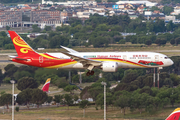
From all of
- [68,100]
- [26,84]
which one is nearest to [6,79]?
[26,84]

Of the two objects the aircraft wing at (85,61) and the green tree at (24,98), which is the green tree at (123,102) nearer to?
the green tree at (24,98)

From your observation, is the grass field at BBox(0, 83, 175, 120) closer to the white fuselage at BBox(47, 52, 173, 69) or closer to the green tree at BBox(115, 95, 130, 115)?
the green tree at BBox(115, 95, 130, 115)

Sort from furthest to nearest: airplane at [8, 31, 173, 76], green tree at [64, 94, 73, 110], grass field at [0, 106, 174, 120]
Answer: green tree at [64, 94, 73, 110] < grass field at [0, 106, 174, 120] < airplane at [8, 31, 173, 76]

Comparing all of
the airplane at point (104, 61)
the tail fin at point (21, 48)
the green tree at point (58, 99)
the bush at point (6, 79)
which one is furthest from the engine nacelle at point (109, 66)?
the bush at point (6, 79)

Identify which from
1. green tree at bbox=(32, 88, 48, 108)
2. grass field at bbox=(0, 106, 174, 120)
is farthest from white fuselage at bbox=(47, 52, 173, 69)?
green tree at bbox=(32, 88, 48, 108)

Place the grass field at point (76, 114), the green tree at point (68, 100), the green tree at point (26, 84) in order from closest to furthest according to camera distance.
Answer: the grass field at point (76, 114) → the green tree at point (68, 100) → the green tree at point (26, 84)

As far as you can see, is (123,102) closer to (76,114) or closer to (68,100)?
(76,114)

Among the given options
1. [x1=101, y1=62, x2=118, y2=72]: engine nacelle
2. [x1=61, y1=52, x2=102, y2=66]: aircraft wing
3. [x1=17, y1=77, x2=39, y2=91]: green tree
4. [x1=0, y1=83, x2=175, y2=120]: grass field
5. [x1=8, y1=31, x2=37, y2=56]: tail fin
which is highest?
[x1=8, y1=31, x2=37, y2=56]: tail fin

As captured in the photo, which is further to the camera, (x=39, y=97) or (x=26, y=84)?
(x=26, y=84)

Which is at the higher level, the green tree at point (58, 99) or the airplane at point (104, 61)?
the airplane at point (104, 61)

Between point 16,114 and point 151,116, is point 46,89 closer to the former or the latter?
point 16,114

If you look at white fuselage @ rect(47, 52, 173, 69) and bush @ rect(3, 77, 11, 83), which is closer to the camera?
white fuselage @ rect(47, 52, 173, 69)

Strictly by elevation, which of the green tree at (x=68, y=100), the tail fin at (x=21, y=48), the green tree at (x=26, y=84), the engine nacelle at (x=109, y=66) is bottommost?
the green tree at (x=68, y=100)

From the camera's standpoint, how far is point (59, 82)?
119m
